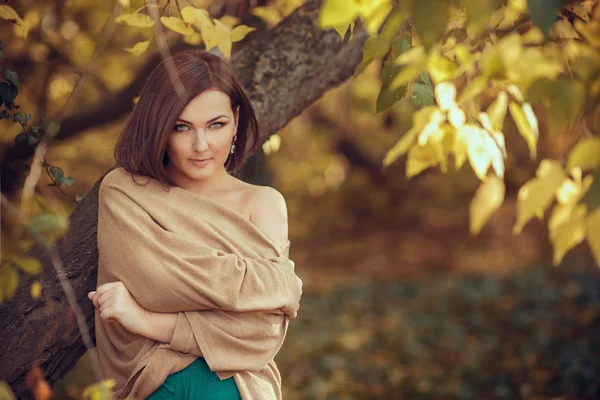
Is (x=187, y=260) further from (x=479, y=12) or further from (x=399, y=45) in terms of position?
(x=479, y=12)

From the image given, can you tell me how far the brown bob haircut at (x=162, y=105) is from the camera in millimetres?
2119

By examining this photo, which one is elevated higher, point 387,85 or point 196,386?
point 387,85

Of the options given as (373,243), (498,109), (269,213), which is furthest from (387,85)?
(373,243)

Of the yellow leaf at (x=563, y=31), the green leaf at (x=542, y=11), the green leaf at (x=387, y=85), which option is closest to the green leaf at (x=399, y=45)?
the green leaf at (x=387, y=85)

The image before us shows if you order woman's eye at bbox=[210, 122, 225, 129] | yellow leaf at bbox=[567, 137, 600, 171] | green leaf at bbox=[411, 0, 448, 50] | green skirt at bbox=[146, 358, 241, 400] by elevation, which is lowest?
green skirt at bbox=[146, 358, 241, 400]

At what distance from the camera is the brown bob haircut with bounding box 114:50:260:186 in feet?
6.95

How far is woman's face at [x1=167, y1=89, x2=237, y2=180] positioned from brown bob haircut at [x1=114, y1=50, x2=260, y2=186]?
0.08 ft

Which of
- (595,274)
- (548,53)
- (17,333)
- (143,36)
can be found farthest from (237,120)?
(595,274)

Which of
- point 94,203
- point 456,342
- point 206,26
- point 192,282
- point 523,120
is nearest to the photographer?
point 523,120

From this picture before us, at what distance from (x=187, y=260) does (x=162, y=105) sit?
18.2 inches

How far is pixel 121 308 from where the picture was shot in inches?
79.5

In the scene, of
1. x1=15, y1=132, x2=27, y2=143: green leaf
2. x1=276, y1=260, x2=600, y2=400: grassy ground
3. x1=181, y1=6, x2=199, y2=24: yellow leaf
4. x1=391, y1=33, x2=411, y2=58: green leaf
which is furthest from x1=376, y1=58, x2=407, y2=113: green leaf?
x1=276, y1=260, x2=600, y2=400: grassy ground

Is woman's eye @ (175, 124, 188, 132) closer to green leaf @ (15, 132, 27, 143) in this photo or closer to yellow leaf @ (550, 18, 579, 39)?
green leaf @ (15, 132, 27, 143)

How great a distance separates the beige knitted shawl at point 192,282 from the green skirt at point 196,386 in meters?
0.02
